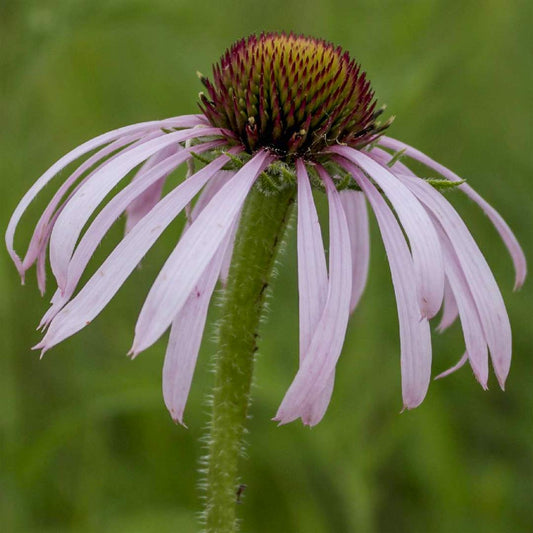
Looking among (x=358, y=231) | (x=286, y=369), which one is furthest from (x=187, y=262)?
(x=286, y=369)

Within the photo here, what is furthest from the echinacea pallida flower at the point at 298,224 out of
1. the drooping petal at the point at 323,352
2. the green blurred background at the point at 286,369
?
the green blurred background at the point at 286,369

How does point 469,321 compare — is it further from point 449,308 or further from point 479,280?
point 449,308

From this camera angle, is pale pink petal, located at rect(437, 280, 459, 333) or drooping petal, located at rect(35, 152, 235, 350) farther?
pale pink petal, located at rect(437, 280, 459, 333)

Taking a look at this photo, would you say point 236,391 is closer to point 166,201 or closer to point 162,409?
point 166,201

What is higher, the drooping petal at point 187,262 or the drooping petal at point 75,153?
the drooping petal at point 75,153

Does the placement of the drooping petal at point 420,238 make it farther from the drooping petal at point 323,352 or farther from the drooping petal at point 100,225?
the drooping petal at point 100,225

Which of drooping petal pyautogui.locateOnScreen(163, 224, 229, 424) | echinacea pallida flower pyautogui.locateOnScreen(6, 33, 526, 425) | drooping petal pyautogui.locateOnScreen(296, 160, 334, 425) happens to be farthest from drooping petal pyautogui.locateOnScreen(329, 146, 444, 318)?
drooping petal pyautogui.locateOnScreen(163, 224, 229, 424)

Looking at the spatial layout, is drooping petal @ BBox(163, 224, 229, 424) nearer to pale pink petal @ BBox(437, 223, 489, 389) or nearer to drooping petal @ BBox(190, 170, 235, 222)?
pale pink petal @ BBox(437, 223, 489, 389)
